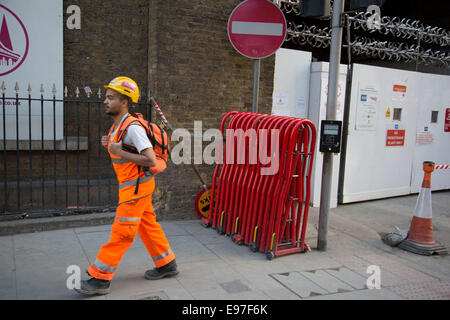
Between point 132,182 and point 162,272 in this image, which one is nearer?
point 132,182

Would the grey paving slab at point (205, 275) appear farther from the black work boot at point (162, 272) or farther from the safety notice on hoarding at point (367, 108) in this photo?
the safety notice on hoarding at point (367, 108)

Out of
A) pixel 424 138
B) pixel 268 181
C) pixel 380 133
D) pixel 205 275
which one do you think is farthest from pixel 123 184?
pixel 424 138

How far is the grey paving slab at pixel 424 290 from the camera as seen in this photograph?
4348 millimetres

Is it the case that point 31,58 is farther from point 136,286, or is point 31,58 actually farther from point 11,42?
point 136,286

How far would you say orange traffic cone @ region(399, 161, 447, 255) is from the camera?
572cm

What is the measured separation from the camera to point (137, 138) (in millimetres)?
3854

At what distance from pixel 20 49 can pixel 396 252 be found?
234 inches

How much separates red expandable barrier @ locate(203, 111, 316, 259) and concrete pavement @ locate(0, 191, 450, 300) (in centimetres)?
23

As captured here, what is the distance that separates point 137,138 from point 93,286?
1444 mm

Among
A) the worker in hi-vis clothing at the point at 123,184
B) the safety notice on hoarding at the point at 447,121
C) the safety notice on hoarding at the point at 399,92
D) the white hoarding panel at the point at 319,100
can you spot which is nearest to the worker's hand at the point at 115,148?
the worker in hi-vis clothing at the point at 123,184

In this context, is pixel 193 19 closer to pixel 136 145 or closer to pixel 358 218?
pixel 136 145

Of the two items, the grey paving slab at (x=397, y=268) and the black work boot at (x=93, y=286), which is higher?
the black work boot at (x=93, y=286)

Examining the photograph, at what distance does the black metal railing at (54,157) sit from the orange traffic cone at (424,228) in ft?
13.6

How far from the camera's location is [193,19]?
21.0 feet
